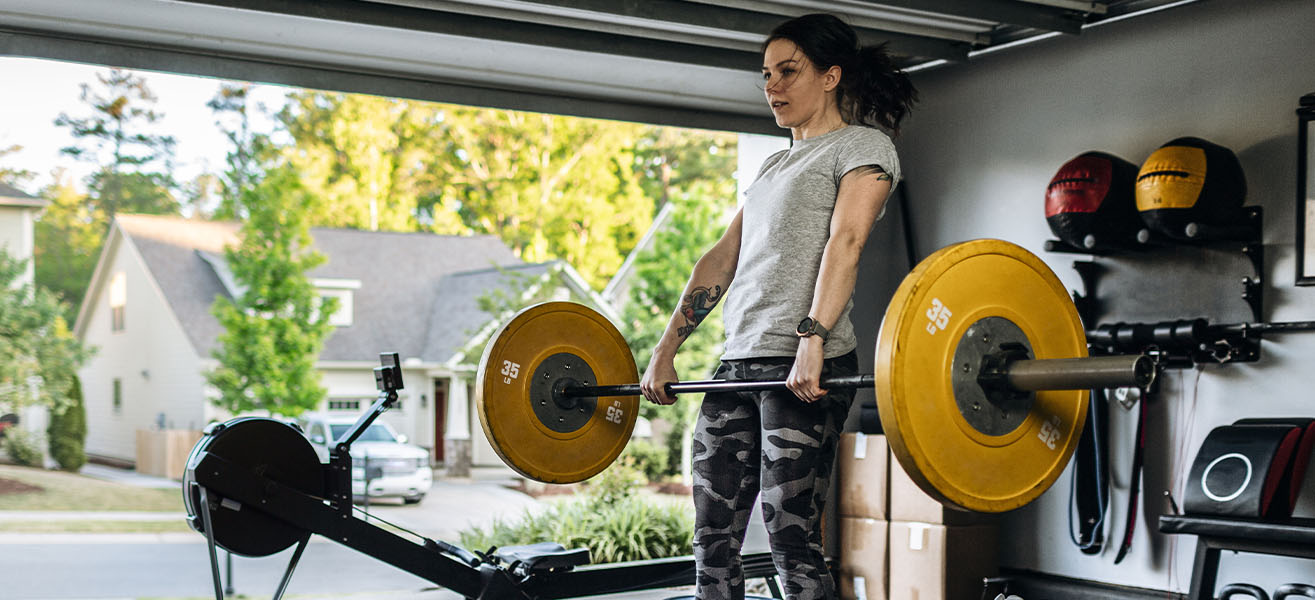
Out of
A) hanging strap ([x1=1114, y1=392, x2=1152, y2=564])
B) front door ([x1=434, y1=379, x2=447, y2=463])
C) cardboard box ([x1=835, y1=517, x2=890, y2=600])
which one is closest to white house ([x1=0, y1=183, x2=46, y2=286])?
front door ([x1=434, y1=379, x2=447, y2=463])

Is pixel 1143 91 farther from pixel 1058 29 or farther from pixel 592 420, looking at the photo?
pixel 592 420

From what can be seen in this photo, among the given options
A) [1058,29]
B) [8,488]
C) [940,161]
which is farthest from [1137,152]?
[8,488]

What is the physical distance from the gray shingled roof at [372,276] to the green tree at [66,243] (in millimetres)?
3031

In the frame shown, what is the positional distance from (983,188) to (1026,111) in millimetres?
353

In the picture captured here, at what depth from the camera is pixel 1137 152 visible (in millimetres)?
3832

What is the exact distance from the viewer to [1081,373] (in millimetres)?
1729

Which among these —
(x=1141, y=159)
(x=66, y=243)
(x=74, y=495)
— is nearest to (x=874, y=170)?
(x=1141, y=159)

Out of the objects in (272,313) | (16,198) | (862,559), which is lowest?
(862,559)

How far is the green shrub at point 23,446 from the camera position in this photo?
14156 millimetres

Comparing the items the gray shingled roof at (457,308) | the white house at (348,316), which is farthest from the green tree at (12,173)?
the gray shingled roof at (457,308)

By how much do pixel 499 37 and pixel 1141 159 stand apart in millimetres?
2279

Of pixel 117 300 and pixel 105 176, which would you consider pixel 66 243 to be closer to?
pixel 105 176

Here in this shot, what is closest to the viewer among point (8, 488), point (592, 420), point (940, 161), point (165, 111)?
point (592, 420)

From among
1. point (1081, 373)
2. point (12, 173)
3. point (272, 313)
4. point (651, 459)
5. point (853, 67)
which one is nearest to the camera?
point (1081, 373)
